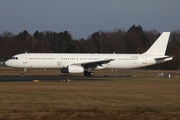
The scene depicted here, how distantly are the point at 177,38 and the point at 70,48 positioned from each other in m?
42.2

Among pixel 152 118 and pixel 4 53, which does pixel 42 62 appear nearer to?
pixel 152 118

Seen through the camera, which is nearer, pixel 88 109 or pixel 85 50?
pixel 88 109

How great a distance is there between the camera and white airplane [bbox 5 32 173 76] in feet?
130

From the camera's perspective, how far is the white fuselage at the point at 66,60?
39625 millimetres

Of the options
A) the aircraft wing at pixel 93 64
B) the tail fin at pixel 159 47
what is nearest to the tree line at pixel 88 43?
the tail fin at pixel 159 47

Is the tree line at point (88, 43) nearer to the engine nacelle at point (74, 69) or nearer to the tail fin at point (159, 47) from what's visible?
the tail fin at point (159, 47)

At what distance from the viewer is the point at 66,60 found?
4019cm

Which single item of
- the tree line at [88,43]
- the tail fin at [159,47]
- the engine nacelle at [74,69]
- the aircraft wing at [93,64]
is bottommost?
the engine nacelle at [74,69]

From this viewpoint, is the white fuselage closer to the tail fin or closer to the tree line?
the tail fin

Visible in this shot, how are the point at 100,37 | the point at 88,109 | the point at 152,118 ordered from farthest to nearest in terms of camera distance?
the point at 100,37, the point at 88,109, the point at 152,118

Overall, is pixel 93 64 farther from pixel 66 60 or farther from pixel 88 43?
pixel 88 43

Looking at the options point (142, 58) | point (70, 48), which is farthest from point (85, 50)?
point (142, 58)

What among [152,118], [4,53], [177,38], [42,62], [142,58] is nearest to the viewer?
[152,118]

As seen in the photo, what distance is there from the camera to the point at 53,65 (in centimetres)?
3984
